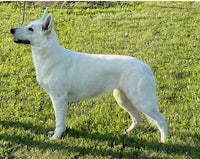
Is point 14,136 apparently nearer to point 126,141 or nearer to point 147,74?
point 126,141

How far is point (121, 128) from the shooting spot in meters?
6.05

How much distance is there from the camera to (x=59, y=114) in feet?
18.5

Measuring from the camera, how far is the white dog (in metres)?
5.30

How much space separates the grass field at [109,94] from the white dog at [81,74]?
0.38 meters

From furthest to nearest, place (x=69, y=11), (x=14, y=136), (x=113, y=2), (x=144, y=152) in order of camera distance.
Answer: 1. (x=113, y=2)
2. (x=69, y=11)
3. (x=14, y=136)
4. (x=144, y=152)

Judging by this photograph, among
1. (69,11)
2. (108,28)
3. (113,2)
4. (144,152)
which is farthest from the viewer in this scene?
(113,2)

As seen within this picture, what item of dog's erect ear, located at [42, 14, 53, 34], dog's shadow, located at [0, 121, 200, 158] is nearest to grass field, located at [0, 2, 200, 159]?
dog's shadow, located at [0, 121, 200, 158]

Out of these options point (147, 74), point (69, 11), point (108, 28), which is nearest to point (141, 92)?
point (147, 74)

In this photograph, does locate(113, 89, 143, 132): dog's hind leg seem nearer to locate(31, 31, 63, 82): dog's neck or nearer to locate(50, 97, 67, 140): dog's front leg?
locate(50, 97, 67, 140): dog's front leg

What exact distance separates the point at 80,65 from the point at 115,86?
21.8 inches

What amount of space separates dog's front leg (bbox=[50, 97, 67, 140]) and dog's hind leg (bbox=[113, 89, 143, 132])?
77 centimetres

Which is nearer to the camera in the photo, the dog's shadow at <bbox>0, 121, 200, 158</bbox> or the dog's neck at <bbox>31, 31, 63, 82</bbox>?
the dog's shadow at <bbox>0, 121, 200, 158</bbox>

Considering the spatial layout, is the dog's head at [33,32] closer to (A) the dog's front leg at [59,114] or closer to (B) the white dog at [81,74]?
(B) the white dog at [81,74]

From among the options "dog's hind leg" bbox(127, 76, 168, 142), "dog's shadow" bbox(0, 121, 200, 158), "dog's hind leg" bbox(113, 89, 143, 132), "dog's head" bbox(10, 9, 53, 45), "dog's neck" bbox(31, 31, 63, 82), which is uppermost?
"dog's head" bbox(10, 9, 53, 45)
